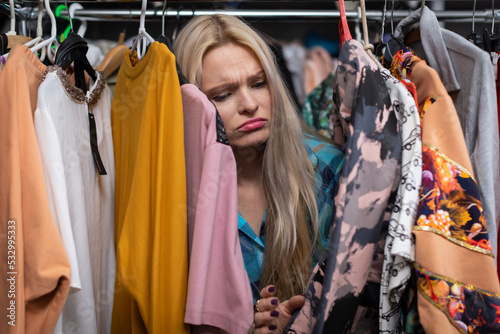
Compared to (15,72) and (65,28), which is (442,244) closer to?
(15,72)

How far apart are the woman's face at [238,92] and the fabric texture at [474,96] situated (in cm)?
39

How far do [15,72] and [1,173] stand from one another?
0.19 metres

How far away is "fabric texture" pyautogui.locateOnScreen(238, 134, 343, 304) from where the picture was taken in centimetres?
111

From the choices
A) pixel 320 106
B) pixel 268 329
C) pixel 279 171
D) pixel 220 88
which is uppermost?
pixel 220 88

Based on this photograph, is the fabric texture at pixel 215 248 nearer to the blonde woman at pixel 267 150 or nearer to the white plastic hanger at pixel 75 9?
the blonde woman at pixel 267 150

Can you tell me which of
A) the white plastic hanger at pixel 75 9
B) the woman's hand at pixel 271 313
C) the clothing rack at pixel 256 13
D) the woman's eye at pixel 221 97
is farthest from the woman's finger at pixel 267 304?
the white plastic hanger at pixel 75 9

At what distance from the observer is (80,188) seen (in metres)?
0.95

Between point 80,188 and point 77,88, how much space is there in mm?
224

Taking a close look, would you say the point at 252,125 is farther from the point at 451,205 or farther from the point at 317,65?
the point at 317,65

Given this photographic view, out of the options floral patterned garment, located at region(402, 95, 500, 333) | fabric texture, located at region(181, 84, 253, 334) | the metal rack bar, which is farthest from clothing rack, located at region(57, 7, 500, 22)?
floral patterned garment, located at region(402, 95, 500, 333)

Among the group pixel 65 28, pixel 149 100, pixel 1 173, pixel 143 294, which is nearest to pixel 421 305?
pixel 143 294

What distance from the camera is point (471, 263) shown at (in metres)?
0.73

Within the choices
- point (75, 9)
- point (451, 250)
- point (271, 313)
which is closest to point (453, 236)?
point (451, 250)

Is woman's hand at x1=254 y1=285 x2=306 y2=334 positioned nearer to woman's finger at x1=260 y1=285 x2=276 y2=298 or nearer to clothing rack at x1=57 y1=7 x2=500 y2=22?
woman's finger at x1=260 y1=285 x2=276 y2=298
